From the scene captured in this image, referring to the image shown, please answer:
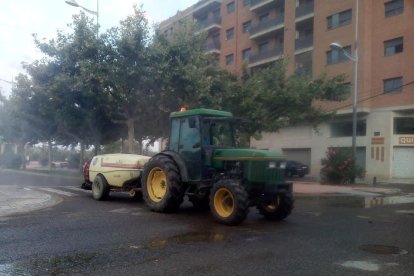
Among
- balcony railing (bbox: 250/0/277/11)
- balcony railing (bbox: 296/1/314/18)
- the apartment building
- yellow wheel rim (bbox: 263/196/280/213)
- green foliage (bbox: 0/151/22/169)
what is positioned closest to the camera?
yellow wheel rim (bbox: 263/196/280/213)

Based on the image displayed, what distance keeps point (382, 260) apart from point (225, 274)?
252 centimetres

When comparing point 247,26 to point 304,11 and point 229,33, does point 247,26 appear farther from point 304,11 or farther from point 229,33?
point 304,11

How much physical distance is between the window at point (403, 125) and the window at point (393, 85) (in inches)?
90.9

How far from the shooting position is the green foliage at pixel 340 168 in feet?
79.0

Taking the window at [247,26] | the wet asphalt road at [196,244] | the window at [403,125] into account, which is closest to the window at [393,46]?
the window at [403,125]

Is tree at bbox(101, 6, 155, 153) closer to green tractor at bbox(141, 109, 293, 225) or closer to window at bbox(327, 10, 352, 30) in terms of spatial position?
green tractor at bbox(141, 109, 293, 225)

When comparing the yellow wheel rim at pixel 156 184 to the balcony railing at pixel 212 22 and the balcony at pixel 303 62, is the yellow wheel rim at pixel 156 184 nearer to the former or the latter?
the balcony at pixel 303 62

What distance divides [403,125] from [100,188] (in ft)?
87.2

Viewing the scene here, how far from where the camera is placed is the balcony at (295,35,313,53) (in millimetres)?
39000

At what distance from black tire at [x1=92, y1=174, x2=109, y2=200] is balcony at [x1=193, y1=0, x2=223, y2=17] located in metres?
41.8

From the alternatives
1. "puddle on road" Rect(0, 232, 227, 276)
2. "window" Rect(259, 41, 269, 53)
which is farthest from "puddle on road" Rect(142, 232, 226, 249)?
"window" Rect(259, 41, 269, 53)

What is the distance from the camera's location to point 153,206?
11.4 metres

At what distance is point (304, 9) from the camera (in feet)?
130

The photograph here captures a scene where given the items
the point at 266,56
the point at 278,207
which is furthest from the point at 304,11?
the point at 278,207
